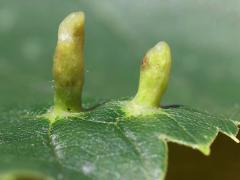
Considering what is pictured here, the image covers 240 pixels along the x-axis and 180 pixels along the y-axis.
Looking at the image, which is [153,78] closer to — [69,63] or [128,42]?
[69,63]

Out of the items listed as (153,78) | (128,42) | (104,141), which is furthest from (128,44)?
(104,141)

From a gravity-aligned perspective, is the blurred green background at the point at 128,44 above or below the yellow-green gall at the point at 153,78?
below

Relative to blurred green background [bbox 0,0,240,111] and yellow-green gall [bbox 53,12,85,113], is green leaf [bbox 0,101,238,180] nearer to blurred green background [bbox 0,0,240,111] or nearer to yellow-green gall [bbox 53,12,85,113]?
yellow-green gall [bbox 53,12,85,113]

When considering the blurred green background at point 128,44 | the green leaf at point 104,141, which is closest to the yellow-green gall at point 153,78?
the green leaf at point 104,141

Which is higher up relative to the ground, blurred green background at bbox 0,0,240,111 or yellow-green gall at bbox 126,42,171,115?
yellow-green gall at bbox 126,42,171,115

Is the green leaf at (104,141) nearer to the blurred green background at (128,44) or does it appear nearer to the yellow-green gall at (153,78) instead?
the yellow-green gall at (153,78)

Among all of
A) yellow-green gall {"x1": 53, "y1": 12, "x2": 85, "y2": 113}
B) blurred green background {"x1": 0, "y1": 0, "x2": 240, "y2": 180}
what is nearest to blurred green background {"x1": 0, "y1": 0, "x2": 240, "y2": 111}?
blurred green background {"x1": 0, "y1": 0, "x2": 240, "y2": 180}

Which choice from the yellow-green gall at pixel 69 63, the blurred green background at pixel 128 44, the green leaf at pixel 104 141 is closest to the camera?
the green leaf at pixel 104 141
